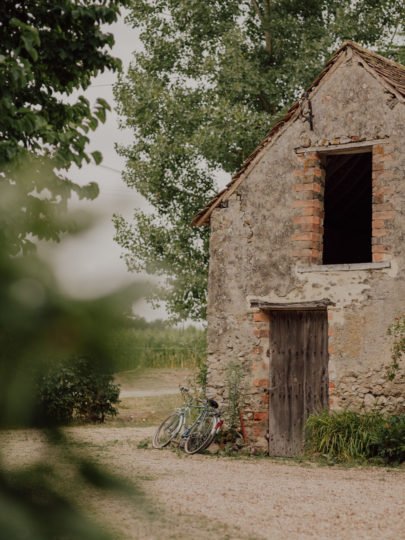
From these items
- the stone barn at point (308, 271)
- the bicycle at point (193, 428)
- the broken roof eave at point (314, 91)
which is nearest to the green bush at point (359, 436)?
the stone barn at point (308, 271)

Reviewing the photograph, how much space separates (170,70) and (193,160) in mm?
3033

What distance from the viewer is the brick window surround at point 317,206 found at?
9.88 meters

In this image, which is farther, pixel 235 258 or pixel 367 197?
pixel 367 197

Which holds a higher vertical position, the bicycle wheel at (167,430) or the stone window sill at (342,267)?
the stone window sill at (342,267)

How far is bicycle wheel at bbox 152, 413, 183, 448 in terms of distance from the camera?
35.7 ft

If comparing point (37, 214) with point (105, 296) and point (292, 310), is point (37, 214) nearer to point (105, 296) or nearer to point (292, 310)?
point (105, 296)

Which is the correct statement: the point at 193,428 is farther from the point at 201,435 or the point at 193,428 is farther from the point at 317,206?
the point at 317,206

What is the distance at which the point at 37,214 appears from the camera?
0.80 m

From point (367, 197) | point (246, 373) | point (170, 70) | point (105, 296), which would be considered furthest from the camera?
point (170, 70)

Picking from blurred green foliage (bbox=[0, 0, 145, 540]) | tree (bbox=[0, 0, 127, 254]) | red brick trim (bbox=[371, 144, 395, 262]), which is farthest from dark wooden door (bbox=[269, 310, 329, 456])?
blurred green foliage (bbox=[0, 0, 145, 540])

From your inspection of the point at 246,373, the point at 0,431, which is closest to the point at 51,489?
the point at 0,431

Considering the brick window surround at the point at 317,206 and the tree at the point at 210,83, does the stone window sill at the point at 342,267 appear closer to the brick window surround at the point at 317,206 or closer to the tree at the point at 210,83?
the brick window surround at the point at 317,206

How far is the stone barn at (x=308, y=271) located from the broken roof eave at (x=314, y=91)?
2 centimetres

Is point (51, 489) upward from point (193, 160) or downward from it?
downward
